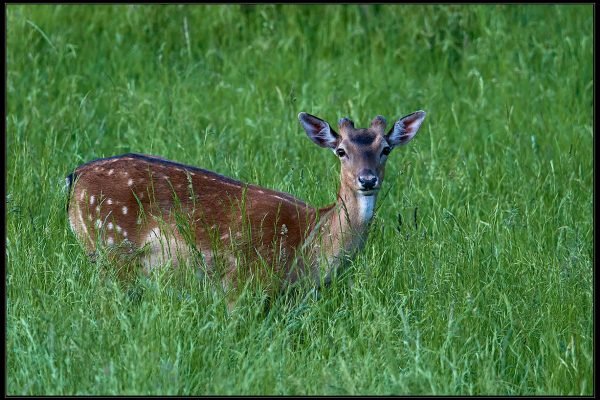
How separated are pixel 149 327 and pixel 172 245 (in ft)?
3.69

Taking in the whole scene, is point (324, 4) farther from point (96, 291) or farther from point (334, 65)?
point (96, 291)

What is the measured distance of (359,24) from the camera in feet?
32.2

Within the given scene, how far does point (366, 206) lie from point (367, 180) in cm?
19

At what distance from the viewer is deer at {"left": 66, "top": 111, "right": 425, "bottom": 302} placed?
19.4 feet

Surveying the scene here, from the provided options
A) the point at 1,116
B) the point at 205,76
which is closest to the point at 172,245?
the point at 1,116

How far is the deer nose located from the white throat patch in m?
0.13

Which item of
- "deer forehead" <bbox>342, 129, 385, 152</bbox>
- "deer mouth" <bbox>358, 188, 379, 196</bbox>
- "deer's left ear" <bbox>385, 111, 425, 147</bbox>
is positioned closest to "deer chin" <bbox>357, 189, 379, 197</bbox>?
"deer mouth" <bbox>358, 188, 379, 196</bbox>

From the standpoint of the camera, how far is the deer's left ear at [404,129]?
20.4 feet

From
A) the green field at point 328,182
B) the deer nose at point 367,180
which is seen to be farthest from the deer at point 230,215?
the green field at point 328,182

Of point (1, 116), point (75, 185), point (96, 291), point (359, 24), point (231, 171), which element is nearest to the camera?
point (96, 291)

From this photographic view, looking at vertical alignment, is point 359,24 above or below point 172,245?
above

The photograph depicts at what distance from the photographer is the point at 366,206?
5.93 m

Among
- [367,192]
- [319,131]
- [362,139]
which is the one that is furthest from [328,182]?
[367,192]

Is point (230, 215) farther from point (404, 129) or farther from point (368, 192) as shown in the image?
point (404, 129)
